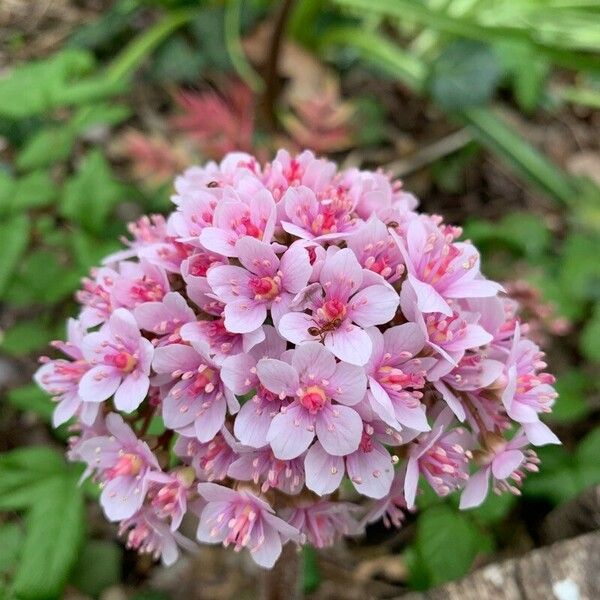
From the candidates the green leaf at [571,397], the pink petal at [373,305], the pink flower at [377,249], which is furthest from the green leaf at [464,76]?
the pink petal at [373,305]

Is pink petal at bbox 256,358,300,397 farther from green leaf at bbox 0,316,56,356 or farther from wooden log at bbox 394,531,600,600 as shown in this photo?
green leaf at bbox 0,316,56,356

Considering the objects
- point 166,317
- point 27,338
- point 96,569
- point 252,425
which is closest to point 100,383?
point 166,317

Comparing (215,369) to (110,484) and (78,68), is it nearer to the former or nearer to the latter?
(110,484)

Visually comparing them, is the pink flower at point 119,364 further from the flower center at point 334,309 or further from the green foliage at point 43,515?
the green foliage at point 43,515

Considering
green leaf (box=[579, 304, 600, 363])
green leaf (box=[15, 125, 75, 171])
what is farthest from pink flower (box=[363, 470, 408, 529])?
green leaf (box=[15, 125, 75, 171])

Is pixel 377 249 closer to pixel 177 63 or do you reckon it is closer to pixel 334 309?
pixel 334 309
